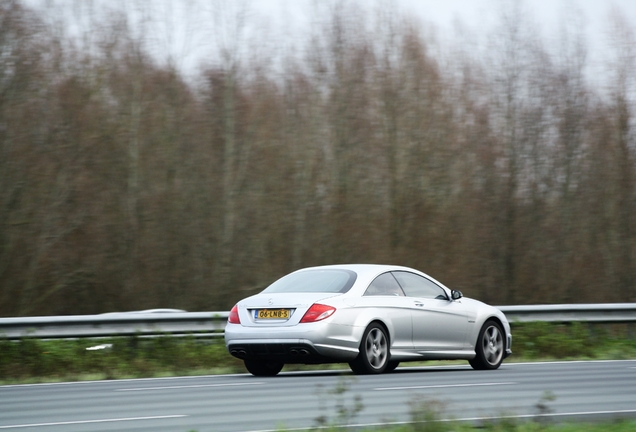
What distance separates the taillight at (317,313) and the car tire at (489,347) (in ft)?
9.93

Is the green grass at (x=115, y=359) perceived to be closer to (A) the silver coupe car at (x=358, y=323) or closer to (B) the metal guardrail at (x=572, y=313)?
(B) the metal guardrail at (x=572, y=313)

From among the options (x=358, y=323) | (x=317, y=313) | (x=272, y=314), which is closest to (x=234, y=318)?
(x=272, y=314)

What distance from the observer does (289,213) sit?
29.1 m

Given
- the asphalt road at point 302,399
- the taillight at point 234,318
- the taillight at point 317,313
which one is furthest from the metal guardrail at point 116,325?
the taillight at point 317,313

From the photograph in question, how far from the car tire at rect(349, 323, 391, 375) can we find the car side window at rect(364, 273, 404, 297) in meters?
0.47

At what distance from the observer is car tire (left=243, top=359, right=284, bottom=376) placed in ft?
42.4

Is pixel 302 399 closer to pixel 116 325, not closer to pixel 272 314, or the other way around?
pixel 272 314

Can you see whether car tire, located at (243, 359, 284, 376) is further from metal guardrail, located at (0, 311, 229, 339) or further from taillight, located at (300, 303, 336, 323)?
metal guardrail, located at (0, 311, 229, 339)

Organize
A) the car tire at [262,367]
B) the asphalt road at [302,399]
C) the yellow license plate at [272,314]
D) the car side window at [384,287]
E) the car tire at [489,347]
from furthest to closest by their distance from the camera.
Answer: the car tire at [489,347], the car tire at [262,367], the car side window at [384,287], the yellow license plate at [272,314], the asphalt road at [302,399]

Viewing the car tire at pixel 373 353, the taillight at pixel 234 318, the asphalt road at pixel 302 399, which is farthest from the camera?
the taillight at pixel 234 318

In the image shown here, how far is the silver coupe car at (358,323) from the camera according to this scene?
1172 cm

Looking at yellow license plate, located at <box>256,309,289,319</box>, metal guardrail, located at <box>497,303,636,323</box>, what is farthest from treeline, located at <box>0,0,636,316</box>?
yellow license plate, located at <box>256,309,289,319</box>

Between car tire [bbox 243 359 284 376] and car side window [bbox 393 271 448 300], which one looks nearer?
car tire [bbox 243 359 284 376]

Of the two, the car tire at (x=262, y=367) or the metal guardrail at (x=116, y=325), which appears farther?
the metal guardrail at (x=116, y=325)
